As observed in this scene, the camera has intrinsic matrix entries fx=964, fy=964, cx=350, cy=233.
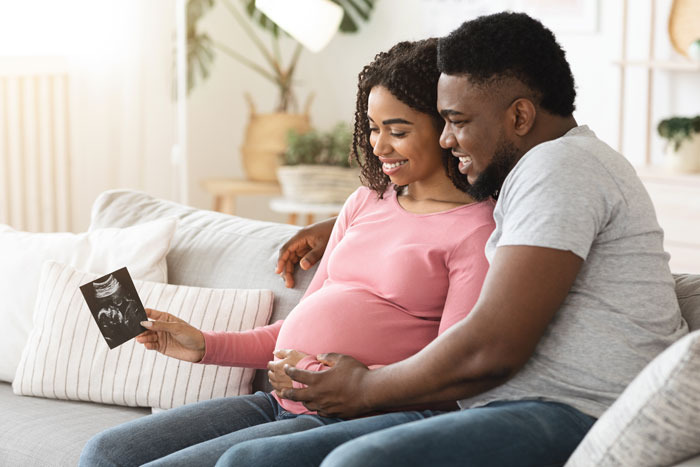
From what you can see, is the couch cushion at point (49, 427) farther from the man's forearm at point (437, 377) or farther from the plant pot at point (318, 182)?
the plant pot at point (318, 182)

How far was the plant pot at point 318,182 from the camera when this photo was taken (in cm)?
390

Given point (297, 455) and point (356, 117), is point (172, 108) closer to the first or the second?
point (356, 117)

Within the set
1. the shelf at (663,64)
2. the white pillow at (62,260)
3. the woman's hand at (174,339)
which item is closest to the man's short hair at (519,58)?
the woman's hand at (174,339)

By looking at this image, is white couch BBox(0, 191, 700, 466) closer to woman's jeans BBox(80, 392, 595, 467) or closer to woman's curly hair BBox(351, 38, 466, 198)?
woman's jeans BBox(80, 392, 595, 467)

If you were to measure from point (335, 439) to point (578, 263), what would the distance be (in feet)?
1.45

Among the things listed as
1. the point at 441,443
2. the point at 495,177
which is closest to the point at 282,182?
the point at 495,177

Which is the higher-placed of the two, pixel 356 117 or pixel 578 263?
pixel 356 117

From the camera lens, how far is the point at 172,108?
4270 mm

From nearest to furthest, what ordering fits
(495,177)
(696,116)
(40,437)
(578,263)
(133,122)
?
(578,263) < (495,177) < (40,437) < (696,116) < (133,122)

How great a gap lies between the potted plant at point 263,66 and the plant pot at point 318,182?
0.38 m

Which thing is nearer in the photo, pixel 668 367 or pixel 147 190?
pixel 668 367

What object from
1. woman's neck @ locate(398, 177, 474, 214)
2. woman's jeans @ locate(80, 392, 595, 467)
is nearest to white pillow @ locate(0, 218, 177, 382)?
woman's jeans @ locate(80, 392, 595, 467)

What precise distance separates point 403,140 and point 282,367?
0.46m

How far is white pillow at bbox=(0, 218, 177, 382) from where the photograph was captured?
2.18 meters
